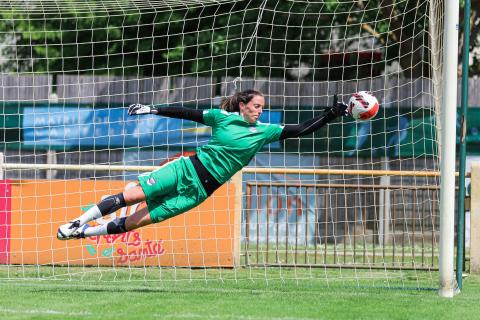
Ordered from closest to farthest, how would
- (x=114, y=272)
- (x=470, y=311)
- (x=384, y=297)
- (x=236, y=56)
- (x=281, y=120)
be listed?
(x=470, y=311) → (x=384, y=297) → (x=114, y=272) → (x=281, y=120) → (x=236, y=56)

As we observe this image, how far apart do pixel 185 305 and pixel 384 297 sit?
2286mm

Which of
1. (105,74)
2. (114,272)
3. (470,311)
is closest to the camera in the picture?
(470,311)

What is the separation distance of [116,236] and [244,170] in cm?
199

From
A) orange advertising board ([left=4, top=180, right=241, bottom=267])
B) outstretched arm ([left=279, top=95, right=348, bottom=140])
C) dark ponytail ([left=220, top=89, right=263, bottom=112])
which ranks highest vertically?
dark ponytail ([left=220, top=89, right=263, bottom=112])

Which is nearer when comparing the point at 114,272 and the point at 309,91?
the point at 114,272

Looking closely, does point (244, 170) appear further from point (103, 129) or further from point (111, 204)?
point (103, 129)

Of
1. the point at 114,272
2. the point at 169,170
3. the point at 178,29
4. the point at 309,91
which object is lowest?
the point at 114,272

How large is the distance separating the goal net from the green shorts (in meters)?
2.18

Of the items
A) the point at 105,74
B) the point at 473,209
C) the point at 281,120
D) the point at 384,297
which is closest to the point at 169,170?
the point at 384,297

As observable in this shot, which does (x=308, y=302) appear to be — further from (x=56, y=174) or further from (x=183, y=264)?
(x=56, y=174)

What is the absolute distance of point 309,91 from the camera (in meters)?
20.1

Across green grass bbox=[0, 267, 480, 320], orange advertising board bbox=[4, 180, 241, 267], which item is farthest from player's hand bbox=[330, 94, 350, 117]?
orange advertising board bbox=[4, 180, 241, 267]

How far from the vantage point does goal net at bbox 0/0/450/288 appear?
13875mm

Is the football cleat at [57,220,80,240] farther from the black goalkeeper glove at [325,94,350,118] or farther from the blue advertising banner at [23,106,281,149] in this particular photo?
the blue advertising banner at [23,106,281,149]
